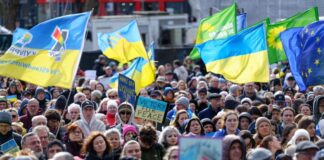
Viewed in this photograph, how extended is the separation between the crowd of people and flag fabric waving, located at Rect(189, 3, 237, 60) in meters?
0.97

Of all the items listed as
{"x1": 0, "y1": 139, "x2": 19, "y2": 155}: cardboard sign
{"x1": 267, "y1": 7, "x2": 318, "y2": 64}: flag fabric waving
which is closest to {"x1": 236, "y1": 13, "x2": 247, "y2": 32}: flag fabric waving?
{"x1": 267, "y1": 7, "x2": 318, "y2": 64}: flag fabric waving

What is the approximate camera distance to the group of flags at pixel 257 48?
726 inches

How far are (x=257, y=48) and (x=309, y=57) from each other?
75.6 inches

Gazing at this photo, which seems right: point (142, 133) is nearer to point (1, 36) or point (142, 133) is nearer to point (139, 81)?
point (139, 81)

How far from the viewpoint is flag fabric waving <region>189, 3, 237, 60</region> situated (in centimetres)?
2278

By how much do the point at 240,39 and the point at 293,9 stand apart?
23.5 ft

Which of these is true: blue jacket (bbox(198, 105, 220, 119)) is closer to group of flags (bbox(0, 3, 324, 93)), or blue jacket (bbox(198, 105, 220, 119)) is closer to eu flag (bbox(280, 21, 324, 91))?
group of flags (bbox(0, 3, 324, 93))

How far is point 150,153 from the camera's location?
47.5 feet

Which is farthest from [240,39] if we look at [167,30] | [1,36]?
[167,30]

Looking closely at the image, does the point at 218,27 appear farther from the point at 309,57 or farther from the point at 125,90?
the point at 309,57

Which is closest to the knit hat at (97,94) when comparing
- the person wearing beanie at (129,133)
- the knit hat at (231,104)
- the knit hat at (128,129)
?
the knit hat at (231,104)

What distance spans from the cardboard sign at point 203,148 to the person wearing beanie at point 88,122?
4.47 meters

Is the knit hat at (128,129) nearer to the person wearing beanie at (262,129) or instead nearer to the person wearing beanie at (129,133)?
the person wearing beanie at (129,133)

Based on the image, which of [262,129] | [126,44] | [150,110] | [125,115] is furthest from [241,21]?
[262,129]
